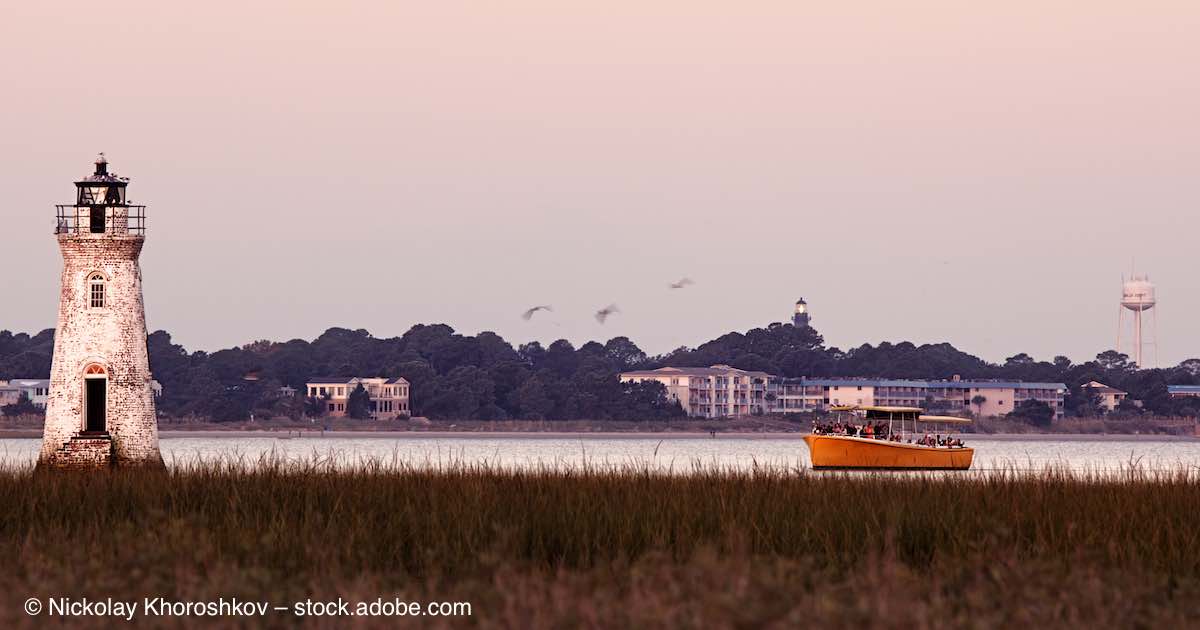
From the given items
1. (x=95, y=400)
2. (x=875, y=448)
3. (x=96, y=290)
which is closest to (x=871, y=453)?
(x=875, y=448)

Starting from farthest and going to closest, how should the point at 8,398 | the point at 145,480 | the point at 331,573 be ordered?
the point at 8,398 → the point at 145,480 → the point at 331,573

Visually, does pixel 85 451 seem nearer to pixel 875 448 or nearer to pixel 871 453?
pixel 871 453

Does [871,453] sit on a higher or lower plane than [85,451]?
lower

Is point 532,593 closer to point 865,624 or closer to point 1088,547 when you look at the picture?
point 865,624

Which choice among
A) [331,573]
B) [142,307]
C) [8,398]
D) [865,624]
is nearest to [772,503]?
[331,573]

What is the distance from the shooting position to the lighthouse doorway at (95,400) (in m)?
38.8

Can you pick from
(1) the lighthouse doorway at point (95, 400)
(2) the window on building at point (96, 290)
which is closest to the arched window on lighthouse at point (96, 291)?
(2) the window on building at point (96, 290)

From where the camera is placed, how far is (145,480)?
25.6m

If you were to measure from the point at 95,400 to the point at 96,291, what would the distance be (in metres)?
2.71

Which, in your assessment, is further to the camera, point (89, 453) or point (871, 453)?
point (871, 453)

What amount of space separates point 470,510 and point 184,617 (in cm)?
661

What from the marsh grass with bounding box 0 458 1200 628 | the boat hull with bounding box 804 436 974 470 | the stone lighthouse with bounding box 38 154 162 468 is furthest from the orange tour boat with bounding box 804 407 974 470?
the marsh grass with bounding box 0 458 1200 628

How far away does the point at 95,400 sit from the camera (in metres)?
39.7

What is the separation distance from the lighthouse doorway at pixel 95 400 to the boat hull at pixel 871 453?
35.2 m
